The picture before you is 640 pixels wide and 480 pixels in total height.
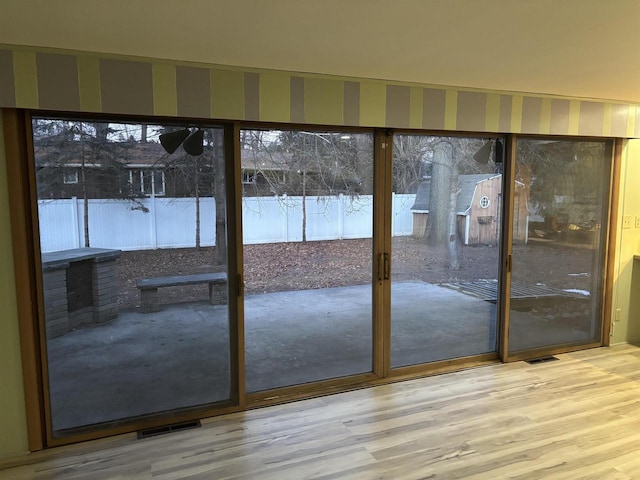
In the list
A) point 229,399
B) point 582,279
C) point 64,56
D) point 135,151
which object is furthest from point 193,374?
point 582,279

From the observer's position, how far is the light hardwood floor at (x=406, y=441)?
2678mm

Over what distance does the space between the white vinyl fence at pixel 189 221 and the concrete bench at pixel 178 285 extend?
23 cm

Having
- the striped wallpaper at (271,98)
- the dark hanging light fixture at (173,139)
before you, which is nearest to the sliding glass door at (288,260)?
the dark hanging light fixture at (173,139)

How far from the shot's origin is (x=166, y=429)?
315 centimetres

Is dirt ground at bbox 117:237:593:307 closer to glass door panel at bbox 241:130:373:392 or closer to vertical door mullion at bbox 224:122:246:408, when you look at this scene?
glass door panel at bbox 241:130:373:392

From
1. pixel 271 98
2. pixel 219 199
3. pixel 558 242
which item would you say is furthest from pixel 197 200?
pixel 558 242

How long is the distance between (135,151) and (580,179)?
4.03 metres

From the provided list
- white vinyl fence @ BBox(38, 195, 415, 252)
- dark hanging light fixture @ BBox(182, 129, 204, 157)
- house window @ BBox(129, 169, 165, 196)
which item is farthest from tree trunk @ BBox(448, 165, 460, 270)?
house window @ BBox(129, 169, 165, 196)

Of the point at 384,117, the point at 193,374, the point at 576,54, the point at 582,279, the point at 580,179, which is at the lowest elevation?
the point at 193,374

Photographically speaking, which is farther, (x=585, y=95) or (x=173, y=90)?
(x=585, y=95)

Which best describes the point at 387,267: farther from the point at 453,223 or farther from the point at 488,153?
the point at 488,153

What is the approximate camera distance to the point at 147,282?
318 cm

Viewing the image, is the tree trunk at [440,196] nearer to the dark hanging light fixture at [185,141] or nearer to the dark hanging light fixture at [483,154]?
the dark hanging light fixture at [483,154]

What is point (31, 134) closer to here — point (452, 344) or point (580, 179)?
point (452, 344)
